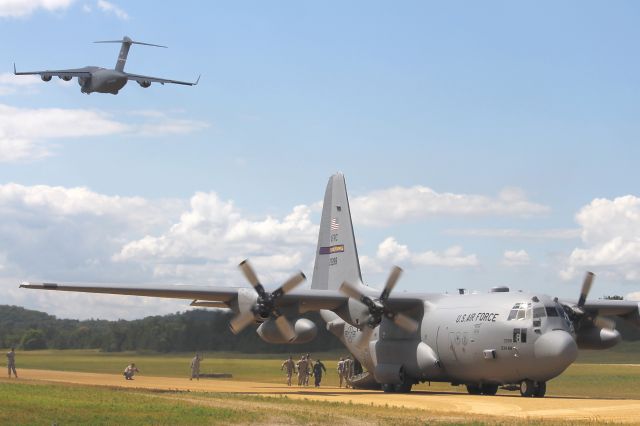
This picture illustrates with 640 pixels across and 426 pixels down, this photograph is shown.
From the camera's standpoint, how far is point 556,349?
3127 centimetres

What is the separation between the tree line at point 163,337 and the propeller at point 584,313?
17449mm

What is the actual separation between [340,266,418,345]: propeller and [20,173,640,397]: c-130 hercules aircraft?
0.04 meters

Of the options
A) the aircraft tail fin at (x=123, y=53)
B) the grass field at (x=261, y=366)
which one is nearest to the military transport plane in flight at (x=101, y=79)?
the aircraft tail fin at (x=123, y=53)

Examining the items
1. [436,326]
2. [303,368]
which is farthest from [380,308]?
[303,368]

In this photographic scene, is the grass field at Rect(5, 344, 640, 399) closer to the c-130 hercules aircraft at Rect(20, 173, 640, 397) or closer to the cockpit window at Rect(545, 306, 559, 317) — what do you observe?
the c-130 hercules aircraft at Rect(20, 173, 640, 397)

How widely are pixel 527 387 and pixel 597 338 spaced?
6262 millimetres

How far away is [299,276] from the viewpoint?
35625 mm

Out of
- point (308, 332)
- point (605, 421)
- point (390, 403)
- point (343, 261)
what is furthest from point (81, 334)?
point (605, 421)

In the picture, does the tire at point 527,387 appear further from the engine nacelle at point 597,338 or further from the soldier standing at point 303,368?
the soldier standing at point 303,368

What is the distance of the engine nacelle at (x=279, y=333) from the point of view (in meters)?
34.6

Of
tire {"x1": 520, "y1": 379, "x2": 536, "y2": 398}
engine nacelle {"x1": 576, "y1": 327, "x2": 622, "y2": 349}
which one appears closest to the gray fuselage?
tire {"x1": 520, "y1": 379, "x2": 536, "y2": 398}

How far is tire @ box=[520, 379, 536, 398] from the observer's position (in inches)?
1313

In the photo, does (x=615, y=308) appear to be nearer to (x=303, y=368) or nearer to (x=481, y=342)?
(x=481, y=342)

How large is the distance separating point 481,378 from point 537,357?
3625 mm
